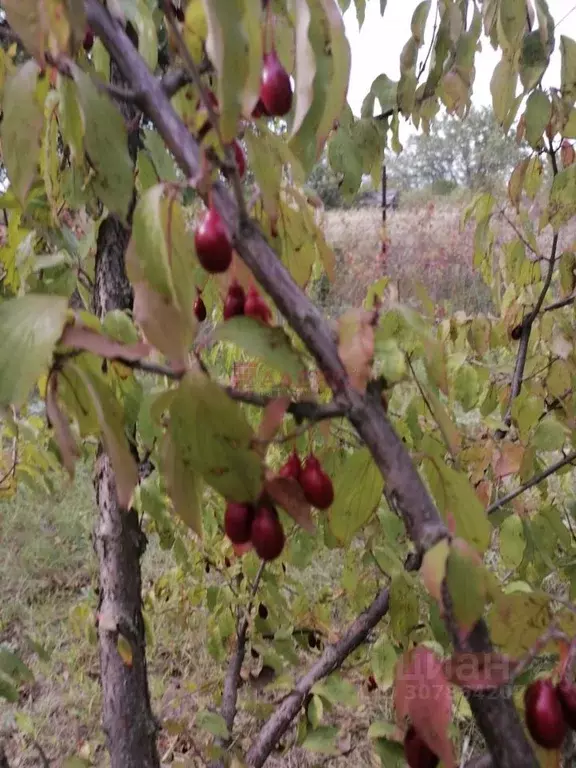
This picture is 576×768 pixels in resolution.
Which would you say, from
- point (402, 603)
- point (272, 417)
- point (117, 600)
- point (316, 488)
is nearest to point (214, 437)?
point (272, 417)

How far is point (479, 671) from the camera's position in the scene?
1.27 feet

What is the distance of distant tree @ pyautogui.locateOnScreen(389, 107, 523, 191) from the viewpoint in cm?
921

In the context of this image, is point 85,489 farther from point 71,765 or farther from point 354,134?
point 354,134

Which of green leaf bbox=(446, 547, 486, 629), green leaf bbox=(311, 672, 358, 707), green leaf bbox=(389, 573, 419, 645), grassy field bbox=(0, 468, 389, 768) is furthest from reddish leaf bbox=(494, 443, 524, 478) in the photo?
grassy field bbox=(0, 468, 389, 768)

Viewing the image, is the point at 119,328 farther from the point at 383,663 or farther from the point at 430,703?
the point at 383,663

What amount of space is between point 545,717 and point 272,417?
0.27 metres

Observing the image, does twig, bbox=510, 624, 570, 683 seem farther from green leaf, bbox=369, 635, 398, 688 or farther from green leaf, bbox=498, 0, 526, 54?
green leaf, bbox=498, 0, 526, 54

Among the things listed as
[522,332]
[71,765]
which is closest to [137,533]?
[71,765]

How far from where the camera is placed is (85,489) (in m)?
3.31

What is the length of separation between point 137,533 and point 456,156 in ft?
36.4

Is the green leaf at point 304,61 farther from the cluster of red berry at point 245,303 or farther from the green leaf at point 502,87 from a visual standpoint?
the green leaf at point 502,87

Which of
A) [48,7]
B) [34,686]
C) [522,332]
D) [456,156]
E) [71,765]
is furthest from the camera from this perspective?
[456,156]

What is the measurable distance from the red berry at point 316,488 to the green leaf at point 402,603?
0.25 metres

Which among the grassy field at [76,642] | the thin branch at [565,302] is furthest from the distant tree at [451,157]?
the thin branch at [565,302]
